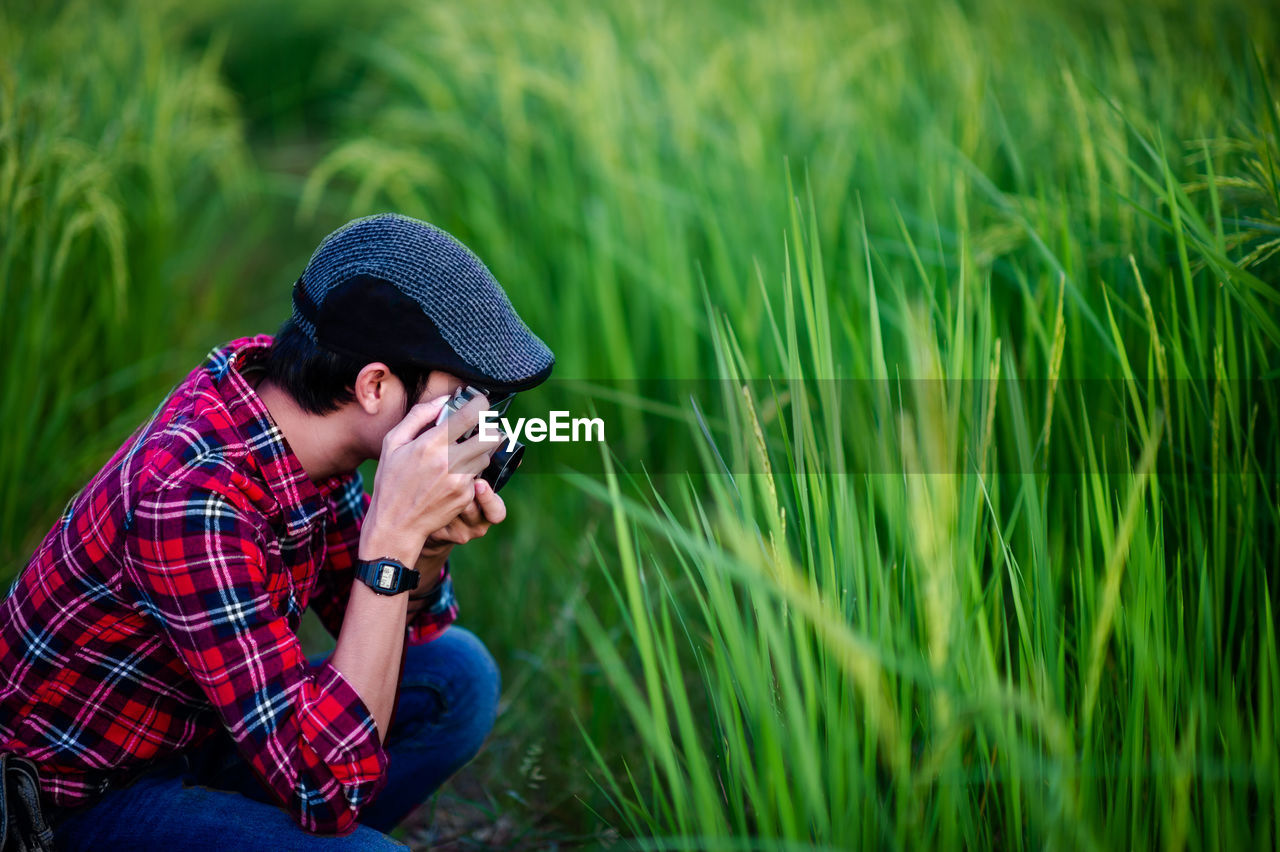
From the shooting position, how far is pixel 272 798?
1.41m

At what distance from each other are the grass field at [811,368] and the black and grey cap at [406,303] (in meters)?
0.25

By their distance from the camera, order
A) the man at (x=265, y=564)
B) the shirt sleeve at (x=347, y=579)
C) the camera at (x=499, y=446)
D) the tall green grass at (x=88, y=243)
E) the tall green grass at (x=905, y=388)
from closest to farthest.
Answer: the tall green grass at (x=905, y=388)
the man at (x=265, y=564)
the camera at (x=499, y=446)
the shirt sleeve at (x=347, y=579)
the tall green grass at (x=88, y=243)

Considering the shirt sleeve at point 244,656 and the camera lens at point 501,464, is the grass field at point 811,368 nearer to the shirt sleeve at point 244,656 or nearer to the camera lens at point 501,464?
the camera lens at point 501,464

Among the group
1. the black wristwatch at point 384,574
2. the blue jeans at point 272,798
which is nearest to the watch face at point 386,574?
the black wristwatch at point 384,574

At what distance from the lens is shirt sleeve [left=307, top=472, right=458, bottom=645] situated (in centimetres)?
160

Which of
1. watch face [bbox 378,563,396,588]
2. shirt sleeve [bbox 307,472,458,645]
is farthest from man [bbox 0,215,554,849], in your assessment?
shirt sleeve [bbox 307,472,458,645]

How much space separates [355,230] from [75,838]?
934 mm

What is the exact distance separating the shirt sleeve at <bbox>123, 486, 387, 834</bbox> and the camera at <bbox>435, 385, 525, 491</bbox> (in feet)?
1.01

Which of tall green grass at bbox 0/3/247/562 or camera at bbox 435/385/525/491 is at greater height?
tall green grass at bbox 0/3/247/562

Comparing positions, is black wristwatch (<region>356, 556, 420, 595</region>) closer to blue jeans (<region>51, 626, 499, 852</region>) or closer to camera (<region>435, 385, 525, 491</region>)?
camera (<region>435, 385, 525, 491</region>)

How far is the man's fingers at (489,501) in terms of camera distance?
1.33 m

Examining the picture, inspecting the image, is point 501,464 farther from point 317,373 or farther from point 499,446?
point 317,373

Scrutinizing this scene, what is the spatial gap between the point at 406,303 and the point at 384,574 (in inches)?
14.3

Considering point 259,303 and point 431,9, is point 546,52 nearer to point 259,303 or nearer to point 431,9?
point 431,9
